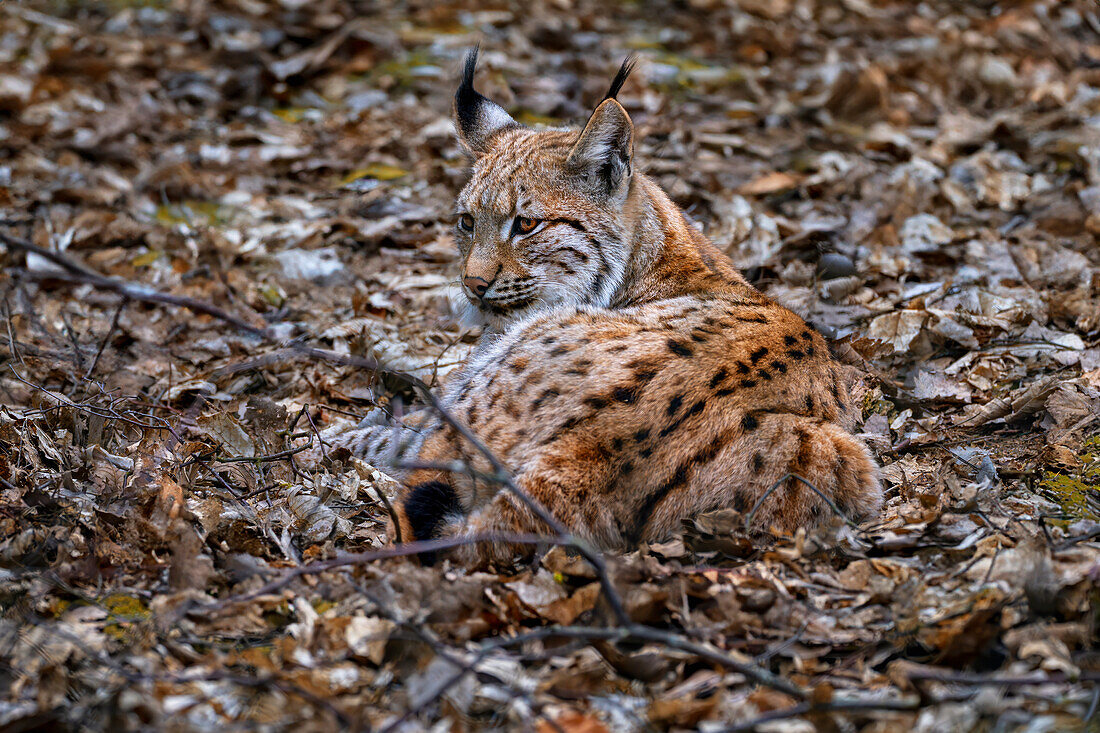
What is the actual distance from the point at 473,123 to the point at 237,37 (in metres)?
5.31

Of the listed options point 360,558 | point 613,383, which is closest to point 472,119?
point 613,383

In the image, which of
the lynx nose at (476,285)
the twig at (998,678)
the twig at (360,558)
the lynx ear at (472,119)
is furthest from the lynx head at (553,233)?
the twig at (998,678)

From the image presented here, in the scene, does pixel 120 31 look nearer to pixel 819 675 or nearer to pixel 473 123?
pixel 473 123

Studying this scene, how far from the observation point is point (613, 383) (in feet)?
11.4

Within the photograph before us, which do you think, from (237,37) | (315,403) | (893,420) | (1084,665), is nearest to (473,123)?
(315,403)

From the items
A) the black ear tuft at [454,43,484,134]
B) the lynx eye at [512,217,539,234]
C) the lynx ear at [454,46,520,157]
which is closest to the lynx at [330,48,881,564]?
the lynx eye at [512,217,539,234]

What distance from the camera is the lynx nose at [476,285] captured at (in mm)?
4578

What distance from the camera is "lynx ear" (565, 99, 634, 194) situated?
14.4 ft

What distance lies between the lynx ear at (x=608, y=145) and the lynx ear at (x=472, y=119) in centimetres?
81

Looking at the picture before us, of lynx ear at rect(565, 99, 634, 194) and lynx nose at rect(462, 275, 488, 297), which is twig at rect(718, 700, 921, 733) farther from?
lynx ear at rect(565, 99, 634, 194)

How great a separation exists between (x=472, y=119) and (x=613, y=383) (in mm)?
2387

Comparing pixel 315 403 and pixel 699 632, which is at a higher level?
pixel 699 632

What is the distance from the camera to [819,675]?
2814mm

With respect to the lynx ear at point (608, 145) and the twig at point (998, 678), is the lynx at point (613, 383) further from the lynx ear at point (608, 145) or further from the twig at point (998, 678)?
the twig at point (998, 678)
